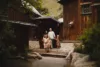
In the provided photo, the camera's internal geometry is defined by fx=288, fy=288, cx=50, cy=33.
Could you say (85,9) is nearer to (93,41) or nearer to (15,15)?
(15,15)

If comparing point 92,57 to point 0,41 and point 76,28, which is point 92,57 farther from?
point 76,28

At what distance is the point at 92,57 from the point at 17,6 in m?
6.26

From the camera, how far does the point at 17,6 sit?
18656mm

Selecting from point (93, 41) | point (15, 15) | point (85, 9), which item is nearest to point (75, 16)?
point (85, 9)

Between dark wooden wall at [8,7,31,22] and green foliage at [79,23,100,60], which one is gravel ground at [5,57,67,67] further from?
dark wooden wall at [8,7,31,22]

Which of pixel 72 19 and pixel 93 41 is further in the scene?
pixel 72 19

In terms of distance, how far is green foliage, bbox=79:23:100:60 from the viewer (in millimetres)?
14907

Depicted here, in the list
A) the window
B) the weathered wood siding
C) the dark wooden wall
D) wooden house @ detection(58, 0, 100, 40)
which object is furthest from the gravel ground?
the window

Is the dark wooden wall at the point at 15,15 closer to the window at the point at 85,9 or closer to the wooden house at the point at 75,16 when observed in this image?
the wooden house at the point at 75,16

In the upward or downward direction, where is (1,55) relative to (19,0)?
downward

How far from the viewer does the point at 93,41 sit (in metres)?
15.5

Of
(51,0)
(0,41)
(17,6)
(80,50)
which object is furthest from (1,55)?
(51,0)

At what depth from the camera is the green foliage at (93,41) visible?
14907 millimetres

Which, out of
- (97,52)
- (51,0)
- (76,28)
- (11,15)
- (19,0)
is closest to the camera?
(97,52)
